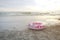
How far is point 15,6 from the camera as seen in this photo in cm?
111

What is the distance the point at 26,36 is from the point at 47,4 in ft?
1.17

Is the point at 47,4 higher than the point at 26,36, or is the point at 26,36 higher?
the point at 47,4

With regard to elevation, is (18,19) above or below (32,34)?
above

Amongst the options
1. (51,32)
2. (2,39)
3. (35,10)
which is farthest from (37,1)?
(2,39)

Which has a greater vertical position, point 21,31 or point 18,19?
point 18,19

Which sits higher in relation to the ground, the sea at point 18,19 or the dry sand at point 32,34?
the sea at point 18,19

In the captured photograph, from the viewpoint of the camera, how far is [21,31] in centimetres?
111

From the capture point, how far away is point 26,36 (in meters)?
1.10

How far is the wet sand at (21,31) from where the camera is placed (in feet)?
3.58

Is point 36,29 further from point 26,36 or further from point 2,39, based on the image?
point 2,39

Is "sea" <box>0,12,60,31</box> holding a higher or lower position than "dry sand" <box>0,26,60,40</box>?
higher

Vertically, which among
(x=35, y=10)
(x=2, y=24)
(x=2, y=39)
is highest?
(x=35, y=10)

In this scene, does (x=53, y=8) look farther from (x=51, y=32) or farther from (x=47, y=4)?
(x=51, y=32)

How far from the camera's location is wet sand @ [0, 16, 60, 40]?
109 cm
